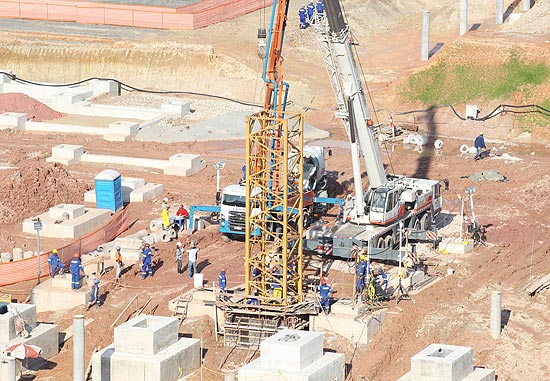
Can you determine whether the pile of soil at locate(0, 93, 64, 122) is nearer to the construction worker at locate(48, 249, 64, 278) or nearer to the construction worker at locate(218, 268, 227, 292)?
the construction worker at locate(48, 249, 64, 278)

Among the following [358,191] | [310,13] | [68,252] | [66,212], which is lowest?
[68,252]

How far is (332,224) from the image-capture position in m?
52.8

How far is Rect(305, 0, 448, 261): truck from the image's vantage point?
1884 inches

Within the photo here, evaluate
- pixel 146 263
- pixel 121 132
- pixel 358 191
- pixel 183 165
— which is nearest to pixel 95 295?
pixel 146 263

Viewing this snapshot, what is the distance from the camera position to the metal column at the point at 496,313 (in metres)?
41.9

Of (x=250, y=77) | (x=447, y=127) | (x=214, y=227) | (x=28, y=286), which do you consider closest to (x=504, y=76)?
(x=447, y=127)

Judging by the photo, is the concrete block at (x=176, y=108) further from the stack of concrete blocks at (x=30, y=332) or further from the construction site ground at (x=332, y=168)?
the stack of concrete blocks at (x=30, y=332)

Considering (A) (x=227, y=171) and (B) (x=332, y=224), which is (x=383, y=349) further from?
(A) (x=227, y=171)

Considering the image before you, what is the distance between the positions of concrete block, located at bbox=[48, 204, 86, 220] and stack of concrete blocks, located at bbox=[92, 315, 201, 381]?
12587mm

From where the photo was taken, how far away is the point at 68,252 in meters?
50.0

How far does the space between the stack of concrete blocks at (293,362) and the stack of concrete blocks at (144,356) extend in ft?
8.04

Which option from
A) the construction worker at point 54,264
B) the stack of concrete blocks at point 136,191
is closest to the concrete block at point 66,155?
the stack of concrete blocks at point 136,191

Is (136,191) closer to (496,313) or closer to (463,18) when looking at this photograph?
(496,313)

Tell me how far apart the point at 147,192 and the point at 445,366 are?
2189 cm
